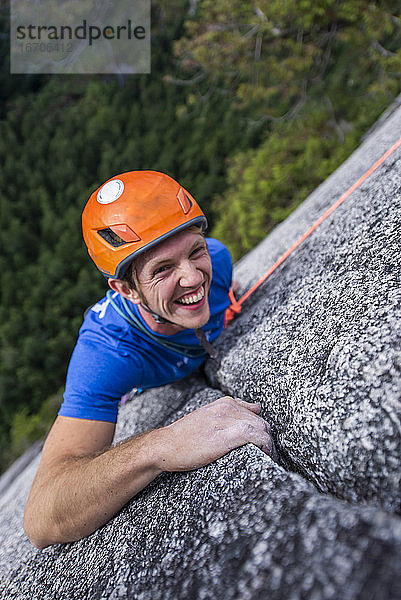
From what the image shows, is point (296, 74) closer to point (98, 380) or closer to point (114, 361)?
point (114, 361)

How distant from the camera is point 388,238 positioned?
2.09 m

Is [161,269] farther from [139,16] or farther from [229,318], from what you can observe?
[139,16]

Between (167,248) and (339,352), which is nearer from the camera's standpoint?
(339,352)

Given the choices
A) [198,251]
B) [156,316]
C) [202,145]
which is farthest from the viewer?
[202,145]

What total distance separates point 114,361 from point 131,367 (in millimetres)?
106

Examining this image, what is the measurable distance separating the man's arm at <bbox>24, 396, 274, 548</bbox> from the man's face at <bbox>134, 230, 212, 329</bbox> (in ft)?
1.90

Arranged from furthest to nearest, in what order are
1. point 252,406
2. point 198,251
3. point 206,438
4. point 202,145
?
point 202,145, point 198,251, point 252,406, point 206,438

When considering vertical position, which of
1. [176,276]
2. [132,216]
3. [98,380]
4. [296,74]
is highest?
[132,216]

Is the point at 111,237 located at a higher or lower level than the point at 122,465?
higher

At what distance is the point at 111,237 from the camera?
2207 millimetres

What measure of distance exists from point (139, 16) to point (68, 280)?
10329 mm

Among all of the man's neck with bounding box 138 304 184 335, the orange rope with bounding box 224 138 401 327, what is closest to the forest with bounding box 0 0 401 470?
the orange rope with bounding box 224 138 401 327

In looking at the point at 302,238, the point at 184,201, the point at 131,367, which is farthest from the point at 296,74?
the point at 131,367

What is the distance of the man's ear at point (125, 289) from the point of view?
92.7 inches
